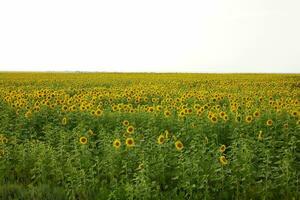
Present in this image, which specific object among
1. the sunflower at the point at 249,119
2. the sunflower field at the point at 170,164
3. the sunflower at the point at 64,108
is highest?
the sunflower at the point at 249,119

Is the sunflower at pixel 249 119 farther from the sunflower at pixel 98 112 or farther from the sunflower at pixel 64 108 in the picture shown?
the sunflower at pixel 64 108

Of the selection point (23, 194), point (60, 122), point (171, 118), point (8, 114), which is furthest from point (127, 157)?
point (8, 114)

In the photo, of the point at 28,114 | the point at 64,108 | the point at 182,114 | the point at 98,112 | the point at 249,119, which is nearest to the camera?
the point at 249,119

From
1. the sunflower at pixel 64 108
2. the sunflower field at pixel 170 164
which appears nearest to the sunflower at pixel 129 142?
the sunflower field at pixel 170 164

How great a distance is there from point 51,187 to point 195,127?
126 inches

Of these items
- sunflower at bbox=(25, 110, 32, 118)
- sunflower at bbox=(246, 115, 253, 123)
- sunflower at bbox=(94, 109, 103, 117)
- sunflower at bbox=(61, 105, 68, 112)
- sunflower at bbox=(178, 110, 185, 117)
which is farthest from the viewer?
sunflower at bbox=(61, 105, 68, 112)

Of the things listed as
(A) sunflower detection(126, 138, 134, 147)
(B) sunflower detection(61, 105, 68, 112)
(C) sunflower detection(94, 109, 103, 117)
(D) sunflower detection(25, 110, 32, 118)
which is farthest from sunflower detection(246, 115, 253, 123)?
(D) sunflower detection(25, 110, 32, 118)

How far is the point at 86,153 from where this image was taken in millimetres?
7949

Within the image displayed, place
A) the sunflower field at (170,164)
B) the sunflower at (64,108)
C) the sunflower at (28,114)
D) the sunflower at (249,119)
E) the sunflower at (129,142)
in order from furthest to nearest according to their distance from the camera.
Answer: the sunflower at (64,108) → the sunflower at (28,114) → the sunflower at (249,119) → the sunflower at (129,142) → the sunflower field at (170,164)

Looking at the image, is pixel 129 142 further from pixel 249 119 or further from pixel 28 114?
pixel 28 114

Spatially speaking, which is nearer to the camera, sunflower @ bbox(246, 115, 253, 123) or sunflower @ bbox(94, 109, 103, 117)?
sunflower @ bbox(246, 115, 253, 123)

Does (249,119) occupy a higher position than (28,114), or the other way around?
(249,119)

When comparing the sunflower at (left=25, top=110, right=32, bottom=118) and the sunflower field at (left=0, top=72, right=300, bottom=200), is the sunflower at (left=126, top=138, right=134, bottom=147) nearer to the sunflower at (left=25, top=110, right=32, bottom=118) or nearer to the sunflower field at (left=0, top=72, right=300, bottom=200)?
the sunflower field at (left=0, top=72, right=300, bottom=200)

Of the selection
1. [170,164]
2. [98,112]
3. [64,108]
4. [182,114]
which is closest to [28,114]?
[64,108]
